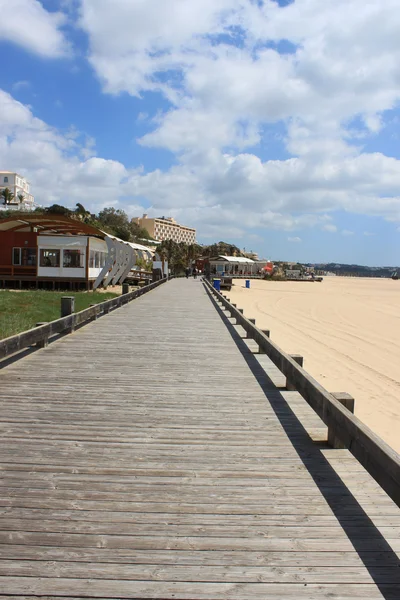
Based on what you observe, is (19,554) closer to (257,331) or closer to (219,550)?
(219,550)

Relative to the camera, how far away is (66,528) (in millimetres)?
3002

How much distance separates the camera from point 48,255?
3192 cm

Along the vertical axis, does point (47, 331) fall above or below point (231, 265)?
below

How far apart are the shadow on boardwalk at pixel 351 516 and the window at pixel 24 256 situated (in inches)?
1159

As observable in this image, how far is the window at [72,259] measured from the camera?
103 feet

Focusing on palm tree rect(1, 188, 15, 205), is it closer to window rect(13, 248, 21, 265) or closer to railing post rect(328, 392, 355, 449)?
window rect(13, 248, 21, 265)

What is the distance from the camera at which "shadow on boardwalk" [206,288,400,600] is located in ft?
8.73

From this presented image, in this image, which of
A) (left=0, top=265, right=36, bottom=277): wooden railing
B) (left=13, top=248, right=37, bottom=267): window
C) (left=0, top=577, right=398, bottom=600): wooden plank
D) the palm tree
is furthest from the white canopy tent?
the palm tree

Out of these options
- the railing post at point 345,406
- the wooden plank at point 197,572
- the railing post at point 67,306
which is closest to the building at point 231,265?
the railing post at point 67,306

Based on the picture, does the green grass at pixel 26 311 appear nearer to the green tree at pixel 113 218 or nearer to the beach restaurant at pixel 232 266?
the beach restaurant at pixel 232 266

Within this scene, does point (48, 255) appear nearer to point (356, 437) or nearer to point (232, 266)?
point (356, 437)

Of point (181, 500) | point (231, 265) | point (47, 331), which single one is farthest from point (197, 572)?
point (231, 265)

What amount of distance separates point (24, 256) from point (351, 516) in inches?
1256

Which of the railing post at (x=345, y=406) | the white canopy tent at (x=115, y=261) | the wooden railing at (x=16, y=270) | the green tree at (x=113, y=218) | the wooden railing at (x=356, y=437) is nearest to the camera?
the wooden railing at (x=356, y=437)
